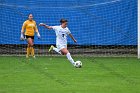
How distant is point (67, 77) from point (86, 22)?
9.87 metres

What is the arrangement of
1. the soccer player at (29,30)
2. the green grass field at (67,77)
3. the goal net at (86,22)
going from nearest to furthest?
the green grass field at (67,77), the soccer player at (29,30), the goal net at (86,22)

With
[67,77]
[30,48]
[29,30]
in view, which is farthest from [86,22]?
[67,77]

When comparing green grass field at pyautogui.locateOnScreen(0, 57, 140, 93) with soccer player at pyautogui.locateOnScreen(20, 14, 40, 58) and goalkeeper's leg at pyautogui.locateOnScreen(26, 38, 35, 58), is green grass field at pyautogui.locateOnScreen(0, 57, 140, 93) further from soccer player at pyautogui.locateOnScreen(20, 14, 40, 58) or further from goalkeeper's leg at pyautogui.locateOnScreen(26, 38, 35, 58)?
soccer player at pyautogui.locateOnScreen(20, 14, 40, 58)

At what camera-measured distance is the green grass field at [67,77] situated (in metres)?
13.3

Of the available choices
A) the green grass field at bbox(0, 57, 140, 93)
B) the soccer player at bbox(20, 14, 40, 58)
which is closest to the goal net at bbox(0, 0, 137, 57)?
the soccer player at bbox(20, 14, 40, 58)

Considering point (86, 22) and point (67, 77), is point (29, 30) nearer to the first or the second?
point (86, 22)

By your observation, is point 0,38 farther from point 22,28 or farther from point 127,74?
point 127,74

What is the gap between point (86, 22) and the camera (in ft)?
84.4

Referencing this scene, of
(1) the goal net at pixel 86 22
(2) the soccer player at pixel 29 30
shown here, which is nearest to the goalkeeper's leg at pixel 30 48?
(2) the soccer player at pixel 29 30

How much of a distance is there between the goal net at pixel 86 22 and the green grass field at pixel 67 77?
3492mm

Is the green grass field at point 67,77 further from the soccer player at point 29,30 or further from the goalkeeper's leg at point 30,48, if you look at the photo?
the soccer player at point 29,30

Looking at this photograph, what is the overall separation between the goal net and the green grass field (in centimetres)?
349

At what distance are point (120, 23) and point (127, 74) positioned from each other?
336 inches

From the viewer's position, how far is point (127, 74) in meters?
17.2
